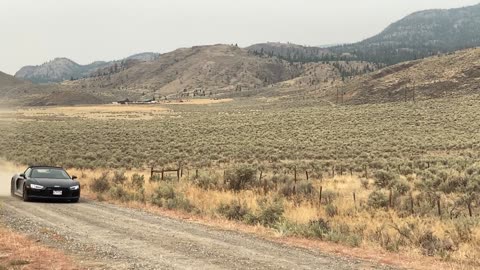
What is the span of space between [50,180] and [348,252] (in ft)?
38.7

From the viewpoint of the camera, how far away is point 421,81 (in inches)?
4451

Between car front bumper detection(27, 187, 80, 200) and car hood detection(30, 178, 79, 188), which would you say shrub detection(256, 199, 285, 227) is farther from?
car hood detection(30, 178, 79, 188)

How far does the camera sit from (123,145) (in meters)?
49.5

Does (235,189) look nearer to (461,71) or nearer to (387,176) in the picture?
(387,176)

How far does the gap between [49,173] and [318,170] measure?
1753 cm

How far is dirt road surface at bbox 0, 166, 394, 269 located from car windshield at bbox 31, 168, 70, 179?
3239mm

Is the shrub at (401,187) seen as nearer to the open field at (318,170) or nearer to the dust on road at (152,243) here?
the open field at (318,170)

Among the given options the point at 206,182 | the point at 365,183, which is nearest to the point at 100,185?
the point at 206,182

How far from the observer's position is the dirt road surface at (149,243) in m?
9.14

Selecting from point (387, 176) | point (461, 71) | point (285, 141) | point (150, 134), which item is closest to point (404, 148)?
point (285, 141)

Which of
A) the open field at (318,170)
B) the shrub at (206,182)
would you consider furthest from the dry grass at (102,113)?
the shrub at (206,182)

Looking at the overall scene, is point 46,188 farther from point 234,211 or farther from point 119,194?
point 234,211

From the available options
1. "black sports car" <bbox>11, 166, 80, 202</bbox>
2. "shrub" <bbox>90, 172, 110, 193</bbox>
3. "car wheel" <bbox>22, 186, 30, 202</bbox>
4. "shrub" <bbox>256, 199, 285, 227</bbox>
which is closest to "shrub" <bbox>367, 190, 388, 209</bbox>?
"shrub" <bbox>256, 199, 285, 227</bbox>

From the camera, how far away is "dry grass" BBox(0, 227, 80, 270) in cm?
870
